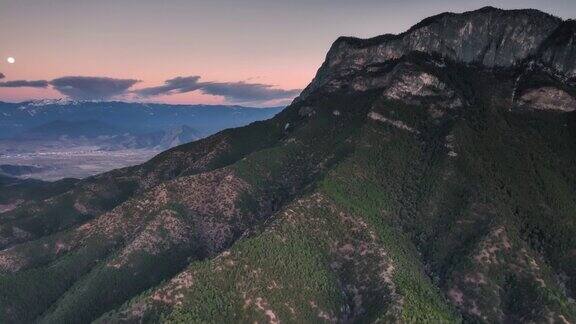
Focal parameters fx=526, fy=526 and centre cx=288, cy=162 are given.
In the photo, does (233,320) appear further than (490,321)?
No

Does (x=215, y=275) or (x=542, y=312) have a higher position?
(x=215, y=275)

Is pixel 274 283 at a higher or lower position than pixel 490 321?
higher

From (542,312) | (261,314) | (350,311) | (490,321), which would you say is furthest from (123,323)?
(542,312)

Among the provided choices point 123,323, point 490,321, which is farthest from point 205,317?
point 490,321

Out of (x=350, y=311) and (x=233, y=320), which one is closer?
(x=233, y=320)

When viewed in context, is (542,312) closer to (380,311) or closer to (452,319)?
(452,319)

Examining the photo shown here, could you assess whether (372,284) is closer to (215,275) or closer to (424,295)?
(424,295)

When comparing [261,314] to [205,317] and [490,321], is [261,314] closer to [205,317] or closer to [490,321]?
[205,317]
